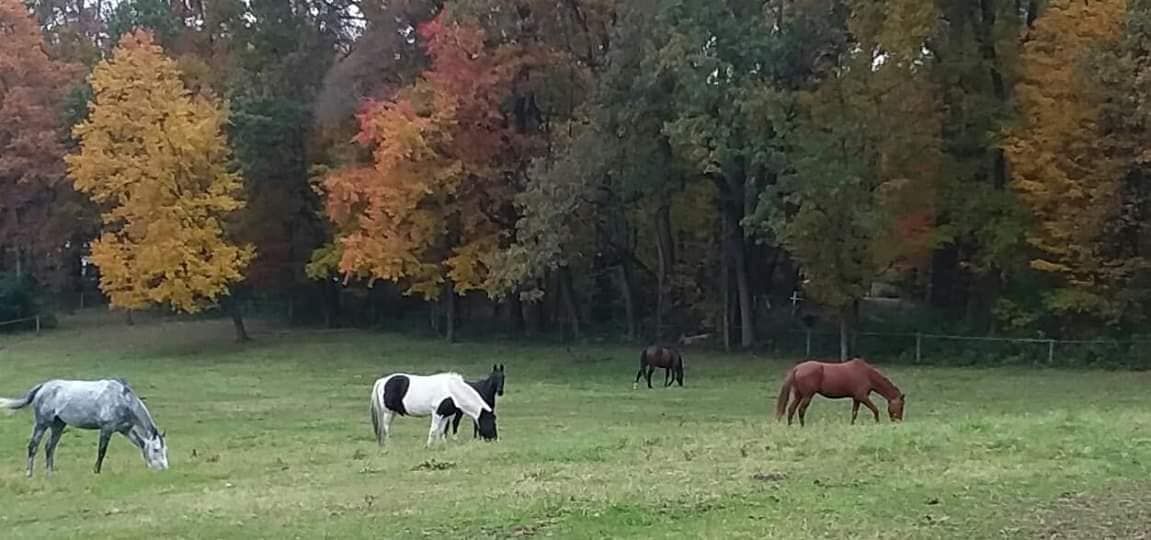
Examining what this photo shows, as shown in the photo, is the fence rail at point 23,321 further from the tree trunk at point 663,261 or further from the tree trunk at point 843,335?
the tree trunk at point 843,335

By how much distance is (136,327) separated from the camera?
193ft

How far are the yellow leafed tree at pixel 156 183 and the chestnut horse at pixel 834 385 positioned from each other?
31350 mm

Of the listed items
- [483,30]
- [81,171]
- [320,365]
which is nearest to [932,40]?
[483,30]

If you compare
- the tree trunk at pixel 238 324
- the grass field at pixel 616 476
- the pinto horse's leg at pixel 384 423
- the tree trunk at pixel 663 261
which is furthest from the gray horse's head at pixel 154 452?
the tree trunk at pixel 238 324

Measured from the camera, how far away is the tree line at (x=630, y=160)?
3750 cm

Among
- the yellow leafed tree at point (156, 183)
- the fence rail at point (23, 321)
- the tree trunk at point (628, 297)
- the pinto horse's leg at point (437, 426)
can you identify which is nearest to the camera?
the pinto horse's leg at point (437, 426)

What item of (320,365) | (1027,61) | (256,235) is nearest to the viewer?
(1027,61)

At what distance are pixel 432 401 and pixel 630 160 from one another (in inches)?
874

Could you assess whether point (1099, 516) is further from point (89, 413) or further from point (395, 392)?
point (89, 413)

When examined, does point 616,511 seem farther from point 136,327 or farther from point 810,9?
point 136,327

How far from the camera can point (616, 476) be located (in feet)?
46.6

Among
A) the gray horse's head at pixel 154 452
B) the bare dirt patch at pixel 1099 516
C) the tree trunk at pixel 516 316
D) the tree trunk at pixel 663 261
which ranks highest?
the tree trunk at pixel 663 261

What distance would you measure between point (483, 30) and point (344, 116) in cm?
894

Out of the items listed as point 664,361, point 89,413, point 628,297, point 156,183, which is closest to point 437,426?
point 89,413
